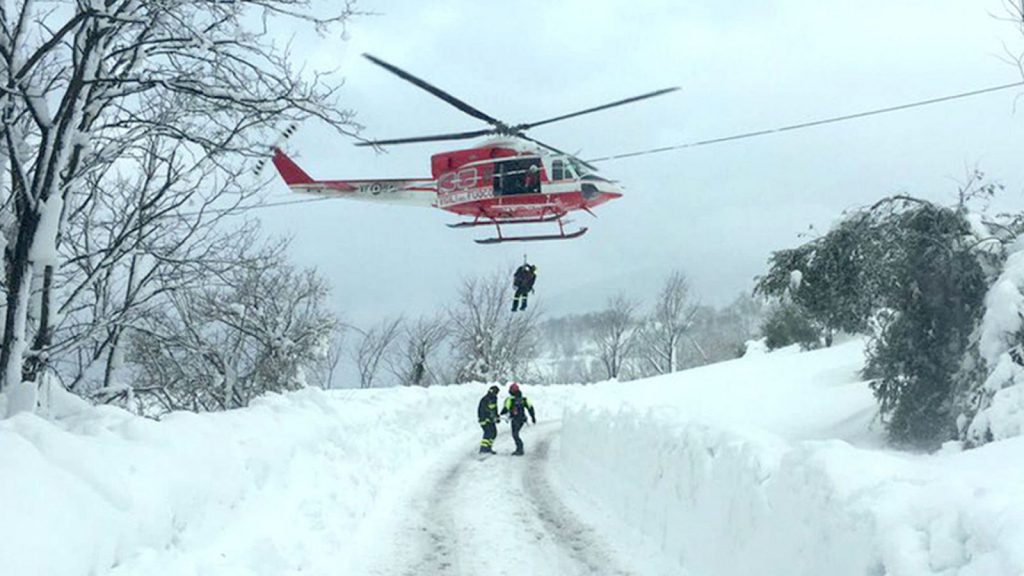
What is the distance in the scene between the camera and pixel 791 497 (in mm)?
6570

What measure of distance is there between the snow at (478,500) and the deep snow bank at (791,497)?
0.02m

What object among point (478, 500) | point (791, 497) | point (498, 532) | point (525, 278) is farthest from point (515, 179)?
point (791, 497)

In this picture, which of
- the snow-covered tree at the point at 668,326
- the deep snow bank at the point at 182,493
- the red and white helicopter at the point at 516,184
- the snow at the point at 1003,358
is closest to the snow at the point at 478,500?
the deep snow bank at the point at 182,493

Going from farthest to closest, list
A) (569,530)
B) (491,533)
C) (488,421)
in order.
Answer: (488,421)
(569,530)
(491,533)

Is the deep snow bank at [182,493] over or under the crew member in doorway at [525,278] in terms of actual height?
under

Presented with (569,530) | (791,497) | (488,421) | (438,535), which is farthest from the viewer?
(488,421)

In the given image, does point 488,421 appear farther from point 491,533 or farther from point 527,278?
point 491,533

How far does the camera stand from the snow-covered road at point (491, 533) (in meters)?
8.23

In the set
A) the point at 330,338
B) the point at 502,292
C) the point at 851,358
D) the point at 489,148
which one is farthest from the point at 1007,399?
the point at 502,292

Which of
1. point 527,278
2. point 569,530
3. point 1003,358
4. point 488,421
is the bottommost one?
point 569,530

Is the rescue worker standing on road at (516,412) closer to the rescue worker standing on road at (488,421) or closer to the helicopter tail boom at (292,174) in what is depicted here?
the rescue worker standing on road at (488,421)

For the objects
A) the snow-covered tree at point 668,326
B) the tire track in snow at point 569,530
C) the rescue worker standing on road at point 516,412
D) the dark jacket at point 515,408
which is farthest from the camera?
the snow-covered tree at point 668,326

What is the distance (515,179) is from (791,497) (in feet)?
33.8

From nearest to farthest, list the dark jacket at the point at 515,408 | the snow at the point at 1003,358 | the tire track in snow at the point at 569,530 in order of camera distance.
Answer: the tire track in snow at the point at 569,530, the snow at the point at 1003,358, the dark jacket at the point at 515,408
